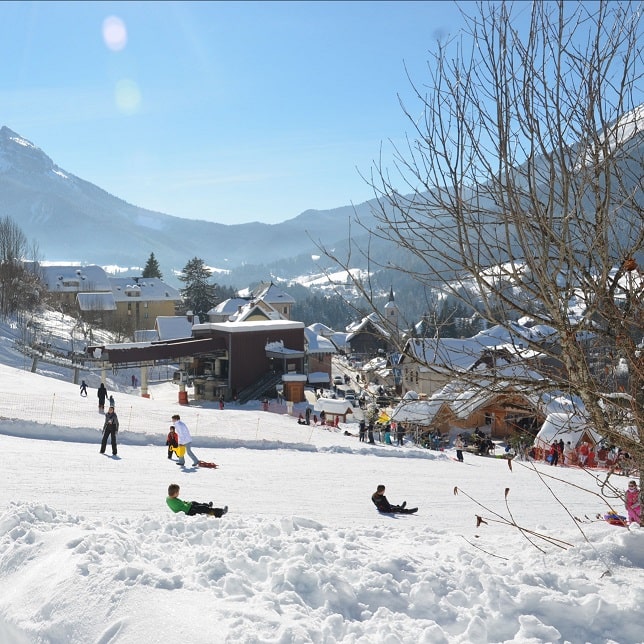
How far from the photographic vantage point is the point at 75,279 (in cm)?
9244

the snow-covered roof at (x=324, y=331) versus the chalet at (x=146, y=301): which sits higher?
the chalet at (x=146, y=301)

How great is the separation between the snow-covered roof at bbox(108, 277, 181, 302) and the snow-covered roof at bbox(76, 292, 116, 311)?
5842 millimetres

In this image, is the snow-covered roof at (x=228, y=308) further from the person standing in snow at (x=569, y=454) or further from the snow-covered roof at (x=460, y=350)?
the snow-covered roof at (x=460, y=350)

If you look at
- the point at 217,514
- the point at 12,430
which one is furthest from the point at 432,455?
the point at 12,430

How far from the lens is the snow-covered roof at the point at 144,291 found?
88.2 m

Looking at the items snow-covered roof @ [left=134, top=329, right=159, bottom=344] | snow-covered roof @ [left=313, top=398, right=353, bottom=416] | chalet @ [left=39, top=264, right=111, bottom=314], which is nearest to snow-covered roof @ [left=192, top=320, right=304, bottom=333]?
snow-covered roof @ [left=313, top=398, right=353, bottom=416]

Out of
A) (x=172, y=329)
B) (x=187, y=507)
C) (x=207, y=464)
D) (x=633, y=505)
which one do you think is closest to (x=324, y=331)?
(x=172, y=329)

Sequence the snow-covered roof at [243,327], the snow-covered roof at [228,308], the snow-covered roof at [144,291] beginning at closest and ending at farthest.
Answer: the snow-covered roof at [243,327]
the snow-covered roof at [228,308]
the snow-covered roof at [144,291]

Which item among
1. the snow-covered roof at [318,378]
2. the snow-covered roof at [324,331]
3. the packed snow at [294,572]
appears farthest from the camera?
the snow-covered roof at [318,378]

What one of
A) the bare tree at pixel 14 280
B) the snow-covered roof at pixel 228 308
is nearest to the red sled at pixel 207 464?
the bare tree at pixel 14 280

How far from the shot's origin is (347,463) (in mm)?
18094

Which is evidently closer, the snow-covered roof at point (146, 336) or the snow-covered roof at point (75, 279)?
the snow-covered roof at point (146, 336)

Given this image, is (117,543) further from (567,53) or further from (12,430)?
(12,430)

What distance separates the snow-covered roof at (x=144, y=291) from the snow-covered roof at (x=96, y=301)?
19.2 ft
